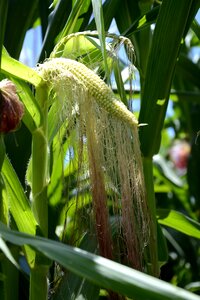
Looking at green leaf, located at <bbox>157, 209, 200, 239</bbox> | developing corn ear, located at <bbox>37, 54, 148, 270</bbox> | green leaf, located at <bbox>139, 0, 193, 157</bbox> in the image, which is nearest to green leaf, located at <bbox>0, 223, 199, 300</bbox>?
developing corn ear, located at <bbox>37, 54, 148, 270</bbox>

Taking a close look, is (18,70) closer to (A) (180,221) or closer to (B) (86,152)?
(B) (86,152)

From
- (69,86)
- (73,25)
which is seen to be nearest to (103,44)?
(69,86)

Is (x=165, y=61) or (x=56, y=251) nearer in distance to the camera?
(x=56, y=251)

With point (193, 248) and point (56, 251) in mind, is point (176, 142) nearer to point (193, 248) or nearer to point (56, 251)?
point (193, 248)

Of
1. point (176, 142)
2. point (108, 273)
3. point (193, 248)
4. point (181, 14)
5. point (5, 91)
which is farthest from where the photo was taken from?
point (176, 142)

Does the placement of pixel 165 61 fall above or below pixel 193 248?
above

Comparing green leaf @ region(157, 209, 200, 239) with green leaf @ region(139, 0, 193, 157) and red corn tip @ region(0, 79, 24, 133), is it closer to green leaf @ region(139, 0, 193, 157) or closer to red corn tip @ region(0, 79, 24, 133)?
green leaf @ region(139, 0, 193, 157)

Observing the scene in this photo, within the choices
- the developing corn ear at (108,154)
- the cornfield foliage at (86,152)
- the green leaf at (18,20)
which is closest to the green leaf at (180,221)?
the cornfield foliage at (86,152)

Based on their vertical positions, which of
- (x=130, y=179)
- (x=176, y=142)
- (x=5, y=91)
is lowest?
(x=176, y=142)
